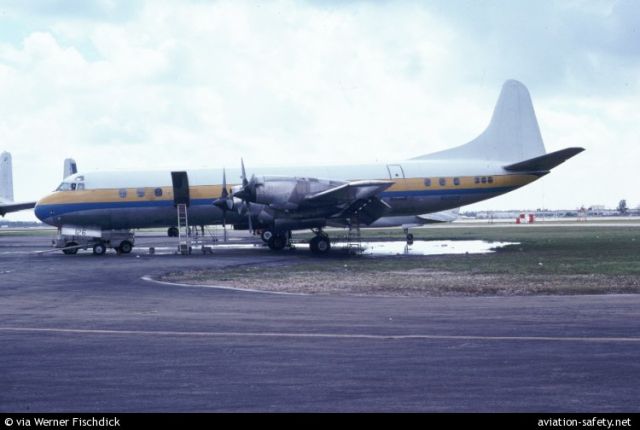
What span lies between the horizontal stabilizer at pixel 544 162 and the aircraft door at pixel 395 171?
17.9ft

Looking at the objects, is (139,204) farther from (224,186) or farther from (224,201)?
(224,201)

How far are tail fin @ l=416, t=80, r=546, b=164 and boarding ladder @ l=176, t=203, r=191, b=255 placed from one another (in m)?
13.1

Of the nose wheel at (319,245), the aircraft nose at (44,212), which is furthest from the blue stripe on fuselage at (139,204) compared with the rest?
the nose wheel at (319,245)

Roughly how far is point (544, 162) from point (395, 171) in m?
7.44

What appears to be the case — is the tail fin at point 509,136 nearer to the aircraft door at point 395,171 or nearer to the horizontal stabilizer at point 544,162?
the horizontal stabilizer at point 544,162

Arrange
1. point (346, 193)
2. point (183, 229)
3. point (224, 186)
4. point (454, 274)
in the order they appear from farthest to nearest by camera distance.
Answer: point (183, 229) < point (224, 186) < point (346, 193) < point (454, 274)

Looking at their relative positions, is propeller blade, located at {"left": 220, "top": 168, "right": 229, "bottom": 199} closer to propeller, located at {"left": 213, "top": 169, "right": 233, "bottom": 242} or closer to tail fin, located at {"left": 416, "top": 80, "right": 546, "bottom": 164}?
propeller, located at {"left": 213, "top": 169, "right": 233, "bottom": 242}

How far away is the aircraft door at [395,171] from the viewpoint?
126ft

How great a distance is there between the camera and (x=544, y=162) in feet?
121

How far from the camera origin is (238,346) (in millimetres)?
10969

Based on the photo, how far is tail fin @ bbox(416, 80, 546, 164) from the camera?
133 ft

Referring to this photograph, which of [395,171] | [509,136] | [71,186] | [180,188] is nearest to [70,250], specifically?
[71,186]
